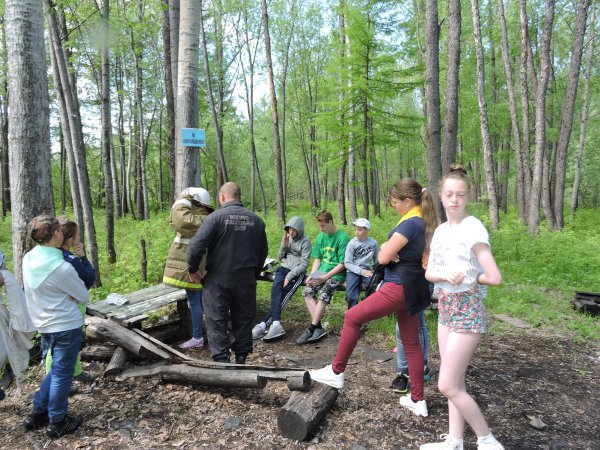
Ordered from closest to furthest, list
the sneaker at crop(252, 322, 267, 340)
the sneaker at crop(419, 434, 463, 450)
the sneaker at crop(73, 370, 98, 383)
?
1. the sneaker at crop(419, 434, 463, 450)
2. the sneaker at crop(73, 370, 98, 383)
3. the sneaker at crop(252, 322, 267, 340)

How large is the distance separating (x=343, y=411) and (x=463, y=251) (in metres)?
1.76

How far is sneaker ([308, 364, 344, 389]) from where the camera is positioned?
3209 mm

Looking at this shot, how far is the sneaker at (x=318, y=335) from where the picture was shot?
4.96m

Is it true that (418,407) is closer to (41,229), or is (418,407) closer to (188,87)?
(41,229)

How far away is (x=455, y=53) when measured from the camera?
8.11m

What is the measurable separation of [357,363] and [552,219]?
45.7 ft

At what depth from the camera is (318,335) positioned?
16.4ft

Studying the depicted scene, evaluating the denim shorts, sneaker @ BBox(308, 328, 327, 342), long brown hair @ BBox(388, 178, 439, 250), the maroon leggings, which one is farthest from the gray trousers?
long brown hair @ BBox(388, 178, 439, 250)

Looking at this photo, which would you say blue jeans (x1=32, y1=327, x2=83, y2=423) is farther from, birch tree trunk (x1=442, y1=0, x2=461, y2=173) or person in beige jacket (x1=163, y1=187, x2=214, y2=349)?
birch tree trunk (x1=442, y1=0, x2=461, y2=173)

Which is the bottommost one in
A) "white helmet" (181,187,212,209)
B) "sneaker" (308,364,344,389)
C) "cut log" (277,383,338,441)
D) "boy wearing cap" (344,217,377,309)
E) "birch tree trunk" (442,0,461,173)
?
"cut log" (277,383,338,441)

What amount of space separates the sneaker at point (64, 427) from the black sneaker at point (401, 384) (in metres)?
2.66

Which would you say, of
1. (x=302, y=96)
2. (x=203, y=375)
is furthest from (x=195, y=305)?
(x=302, y=96)

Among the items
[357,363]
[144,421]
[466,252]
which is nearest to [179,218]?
[144,421]

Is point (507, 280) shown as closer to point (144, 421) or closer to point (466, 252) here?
point (466, 252)
